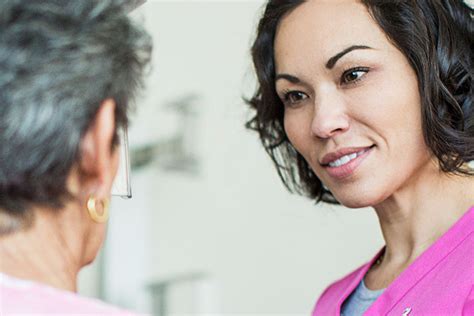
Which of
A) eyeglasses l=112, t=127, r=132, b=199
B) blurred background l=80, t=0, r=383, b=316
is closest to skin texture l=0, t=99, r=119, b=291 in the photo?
eyeglasses l=112, t=127, r=132, b=199

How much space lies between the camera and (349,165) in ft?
4.90

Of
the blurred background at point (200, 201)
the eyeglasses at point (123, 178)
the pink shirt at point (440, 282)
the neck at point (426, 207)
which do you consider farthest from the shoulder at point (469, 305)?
the blurred background at point (200, 201)

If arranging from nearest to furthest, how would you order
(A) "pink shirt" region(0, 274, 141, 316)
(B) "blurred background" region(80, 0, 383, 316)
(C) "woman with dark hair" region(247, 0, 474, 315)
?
1. (A) "pink shirt" region(0, 274, 141, 316)
2. (C) "woman with dark hair" region(247, 0, 474, 315)
3. (B) "blurred background" region(80, 0, 383, 316)

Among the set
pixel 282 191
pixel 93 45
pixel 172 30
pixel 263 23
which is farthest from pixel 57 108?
pixel 172 30

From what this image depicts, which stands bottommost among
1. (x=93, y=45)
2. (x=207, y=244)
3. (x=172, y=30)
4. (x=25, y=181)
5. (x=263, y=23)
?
(x=207, y=244)

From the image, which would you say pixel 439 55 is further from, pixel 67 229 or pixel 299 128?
pixel 67 229

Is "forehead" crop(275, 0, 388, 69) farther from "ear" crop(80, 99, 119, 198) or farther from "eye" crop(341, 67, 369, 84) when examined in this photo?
"ear" crop(80, 99, 119, 198)

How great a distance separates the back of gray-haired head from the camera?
2.79 feet

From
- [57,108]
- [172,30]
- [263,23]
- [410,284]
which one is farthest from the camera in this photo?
[172,30]

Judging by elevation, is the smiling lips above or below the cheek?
below

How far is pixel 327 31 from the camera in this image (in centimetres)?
149

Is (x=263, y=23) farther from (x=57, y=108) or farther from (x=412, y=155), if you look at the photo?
(x=57, y=108)

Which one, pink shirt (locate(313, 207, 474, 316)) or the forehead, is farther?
the forehead

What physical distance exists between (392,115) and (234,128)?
67.9 inches
